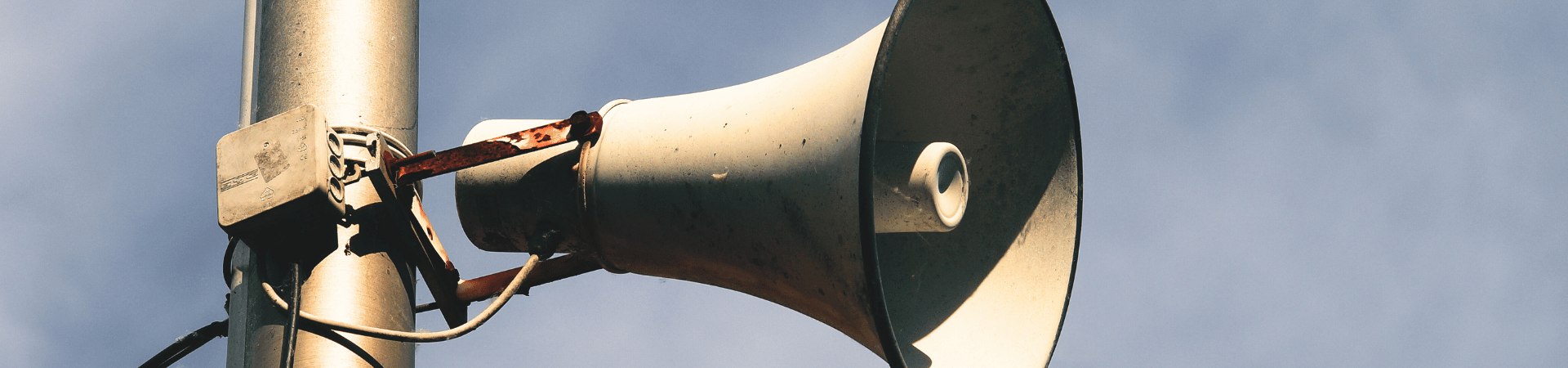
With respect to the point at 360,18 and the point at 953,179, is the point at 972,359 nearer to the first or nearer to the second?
the point at 953,179

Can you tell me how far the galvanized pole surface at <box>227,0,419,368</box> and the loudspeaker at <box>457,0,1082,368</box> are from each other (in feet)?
0.72

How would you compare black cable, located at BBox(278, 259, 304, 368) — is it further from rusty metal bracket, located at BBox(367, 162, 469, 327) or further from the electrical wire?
rusty metal bracket, located at BBox(367, 162, 469, 327)

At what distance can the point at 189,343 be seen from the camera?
3.24 metres

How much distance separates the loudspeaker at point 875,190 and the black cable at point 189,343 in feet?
2.07

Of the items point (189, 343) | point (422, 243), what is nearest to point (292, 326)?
point (422, 243)

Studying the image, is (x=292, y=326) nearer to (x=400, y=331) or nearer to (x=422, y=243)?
(x=400, y=331)

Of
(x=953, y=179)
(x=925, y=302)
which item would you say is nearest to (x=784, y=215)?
(x=953, y=179)

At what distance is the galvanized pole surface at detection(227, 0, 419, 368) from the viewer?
8.81 ft

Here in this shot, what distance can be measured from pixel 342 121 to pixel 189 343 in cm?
77

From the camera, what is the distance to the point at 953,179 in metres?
2.80

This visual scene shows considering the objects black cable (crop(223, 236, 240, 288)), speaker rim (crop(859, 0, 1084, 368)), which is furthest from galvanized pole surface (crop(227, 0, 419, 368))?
speaker rim (crop(859, 0, 1084, 368))

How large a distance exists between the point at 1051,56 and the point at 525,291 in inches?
44.8

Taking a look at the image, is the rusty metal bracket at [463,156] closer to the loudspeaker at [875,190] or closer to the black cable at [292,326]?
the loudspeaker at [875,190]

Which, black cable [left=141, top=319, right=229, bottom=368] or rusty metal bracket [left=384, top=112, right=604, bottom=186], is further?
black cable [left=141, top=319, right=229, bottom=368]
